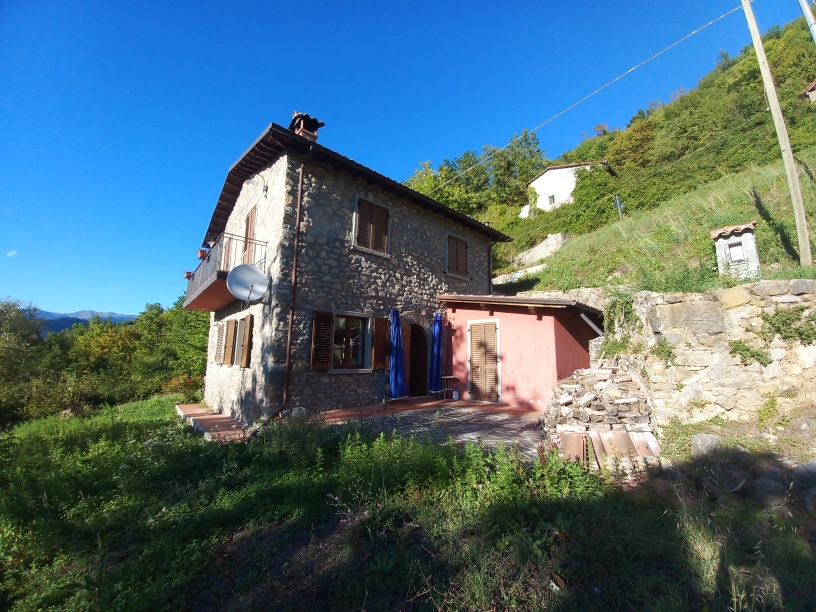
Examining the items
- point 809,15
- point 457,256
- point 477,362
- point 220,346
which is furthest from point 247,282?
point 809,15

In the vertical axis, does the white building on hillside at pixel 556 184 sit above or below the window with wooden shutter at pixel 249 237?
above

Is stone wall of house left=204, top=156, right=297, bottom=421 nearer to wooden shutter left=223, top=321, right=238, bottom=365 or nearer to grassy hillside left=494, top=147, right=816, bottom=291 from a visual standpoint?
wooden shutter left=223, top=321, right=238, bottom=365

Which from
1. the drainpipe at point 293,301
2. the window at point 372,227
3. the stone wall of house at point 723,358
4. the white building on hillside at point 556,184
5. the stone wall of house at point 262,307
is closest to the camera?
the stone wall of house at point 723,358

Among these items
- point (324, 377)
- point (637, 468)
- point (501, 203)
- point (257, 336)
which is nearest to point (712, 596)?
point (637, 468)

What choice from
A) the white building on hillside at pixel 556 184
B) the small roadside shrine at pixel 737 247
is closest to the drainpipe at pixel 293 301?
the small roadside shrine at pixel 737 247

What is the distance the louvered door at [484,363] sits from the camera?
9.45 m

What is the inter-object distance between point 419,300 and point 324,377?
3.84 meters

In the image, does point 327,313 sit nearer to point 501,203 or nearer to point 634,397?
point 634,397

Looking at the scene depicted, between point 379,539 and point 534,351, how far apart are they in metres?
6.61

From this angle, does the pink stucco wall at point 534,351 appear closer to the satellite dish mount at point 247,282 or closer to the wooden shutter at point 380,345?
the wooden shutter at point 380,345

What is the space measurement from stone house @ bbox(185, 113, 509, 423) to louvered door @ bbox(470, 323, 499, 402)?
1.55 meters

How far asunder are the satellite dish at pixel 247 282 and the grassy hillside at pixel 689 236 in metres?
7.61

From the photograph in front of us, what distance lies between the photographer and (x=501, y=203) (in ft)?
102

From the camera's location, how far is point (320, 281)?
27.1ft
